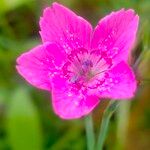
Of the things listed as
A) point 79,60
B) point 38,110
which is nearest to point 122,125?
point 38,110

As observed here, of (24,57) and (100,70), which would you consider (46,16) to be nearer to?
(24,57)

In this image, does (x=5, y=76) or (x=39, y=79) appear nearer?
(x=39, y=79)

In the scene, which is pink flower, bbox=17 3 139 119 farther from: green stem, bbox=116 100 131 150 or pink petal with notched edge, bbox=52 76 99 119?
green stem, bbox=116 100 131 150

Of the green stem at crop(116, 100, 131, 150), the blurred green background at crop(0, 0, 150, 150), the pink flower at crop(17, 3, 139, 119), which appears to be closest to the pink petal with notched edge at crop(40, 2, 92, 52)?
the pink flower at crop(17, 3, 139, 119)

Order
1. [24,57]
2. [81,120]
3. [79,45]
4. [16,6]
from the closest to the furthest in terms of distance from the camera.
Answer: [24,57], [79,45], [81,120], [16,6]

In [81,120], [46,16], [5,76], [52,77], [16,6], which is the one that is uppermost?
[46,16]

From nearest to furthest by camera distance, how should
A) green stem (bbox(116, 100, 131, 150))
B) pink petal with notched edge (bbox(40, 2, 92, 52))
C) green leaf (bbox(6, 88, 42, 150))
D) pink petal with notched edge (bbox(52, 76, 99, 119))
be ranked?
pink petal with notched edge (bbox(52, 76, 99, 119))
pink petal with notched edge (bbox(40, 2, 92, 52))
green leaf (bbox(6, 88, 42, 150))
green stem (bbox(116, 100, 131, 150))

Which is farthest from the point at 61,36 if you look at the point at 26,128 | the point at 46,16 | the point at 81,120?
the point at 81,120
